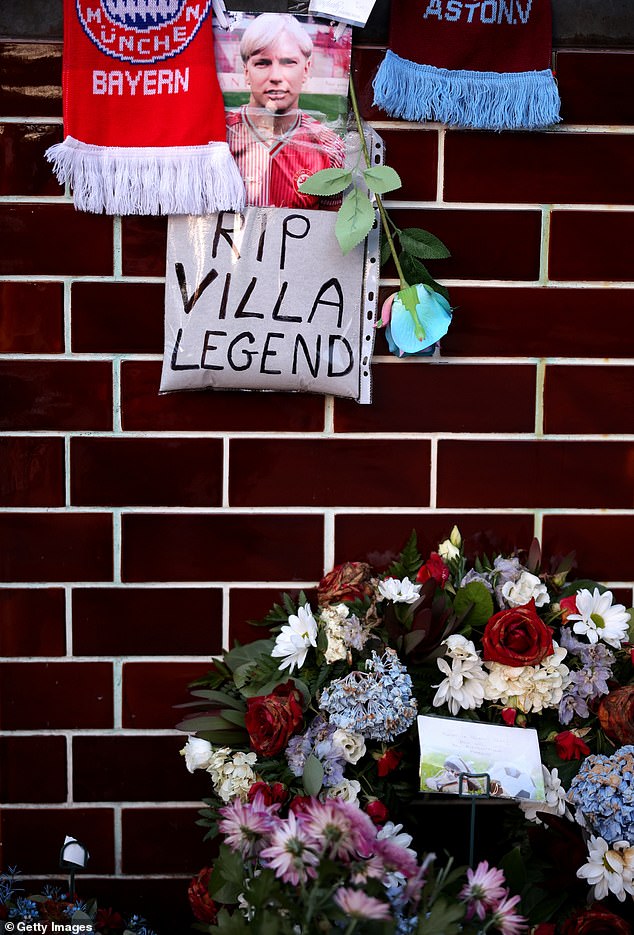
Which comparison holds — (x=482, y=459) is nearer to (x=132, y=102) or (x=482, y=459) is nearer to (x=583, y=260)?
(x=583, y=260)

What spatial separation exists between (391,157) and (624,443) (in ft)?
2.31

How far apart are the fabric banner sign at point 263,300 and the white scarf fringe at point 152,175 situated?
0.04 meters

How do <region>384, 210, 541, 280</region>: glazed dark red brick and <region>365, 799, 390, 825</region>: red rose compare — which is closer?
<region>365, 799, 390, 825</region>: red rose

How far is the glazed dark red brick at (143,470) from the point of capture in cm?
165

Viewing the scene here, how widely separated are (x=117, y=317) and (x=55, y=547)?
45 centimetres

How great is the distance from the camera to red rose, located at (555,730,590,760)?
1374 mm

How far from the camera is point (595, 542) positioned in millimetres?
1718

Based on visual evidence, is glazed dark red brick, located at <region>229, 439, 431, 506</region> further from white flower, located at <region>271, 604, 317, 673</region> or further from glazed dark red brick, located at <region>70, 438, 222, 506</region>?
white flower, located at <region>271, 604, 317, 673</region>

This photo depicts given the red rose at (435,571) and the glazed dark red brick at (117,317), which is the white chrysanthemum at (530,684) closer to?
the red rose at (435,571)

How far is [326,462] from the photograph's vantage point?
65.7 inches

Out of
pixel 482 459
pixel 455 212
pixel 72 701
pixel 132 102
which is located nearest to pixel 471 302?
pixel 455 212

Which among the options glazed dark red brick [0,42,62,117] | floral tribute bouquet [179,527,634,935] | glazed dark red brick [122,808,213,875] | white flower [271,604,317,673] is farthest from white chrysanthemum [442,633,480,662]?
glazed dark red brick [0,42,62,117]

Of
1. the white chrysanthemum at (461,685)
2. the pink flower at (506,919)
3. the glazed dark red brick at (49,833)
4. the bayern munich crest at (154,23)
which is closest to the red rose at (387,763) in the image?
the white chrysanthemum at (461,685)

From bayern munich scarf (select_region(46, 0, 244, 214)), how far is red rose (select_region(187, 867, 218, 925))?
3.79 ft
